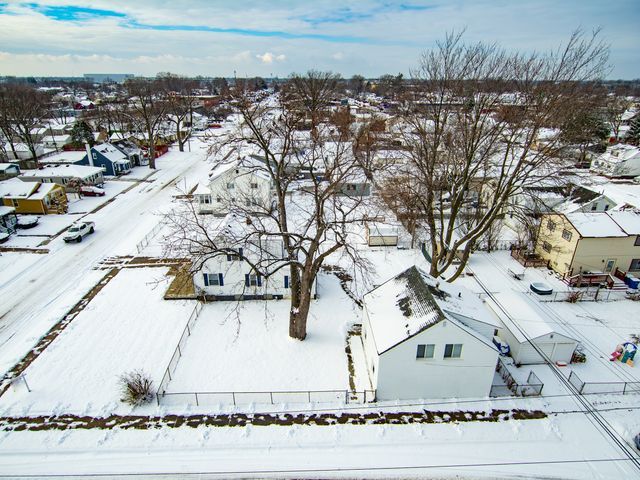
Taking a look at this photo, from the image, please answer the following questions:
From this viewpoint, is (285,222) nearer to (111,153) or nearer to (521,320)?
(521,320)

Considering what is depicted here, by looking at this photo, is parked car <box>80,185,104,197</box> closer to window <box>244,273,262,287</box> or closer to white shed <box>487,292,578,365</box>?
window <box>244,273,262,287</box>

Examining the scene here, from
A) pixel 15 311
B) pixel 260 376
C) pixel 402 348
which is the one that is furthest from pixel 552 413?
pixel 15 311

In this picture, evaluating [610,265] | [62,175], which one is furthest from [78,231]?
[610,265]

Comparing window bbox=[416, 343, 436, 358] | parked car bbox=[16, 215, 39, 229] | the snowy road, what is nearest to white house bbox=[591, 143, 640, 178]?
window bbox=[416, 343, 436, 358]

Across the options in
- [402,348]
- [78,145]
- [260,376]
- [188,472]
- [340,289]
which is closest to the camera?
[188,472]

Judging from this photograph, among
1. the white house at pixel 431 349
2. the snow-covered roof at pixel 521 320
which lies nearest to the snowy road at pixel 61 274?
the white house at pixel 431 349

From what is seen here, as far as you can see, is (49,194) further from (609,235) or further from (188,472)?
(609,235)
